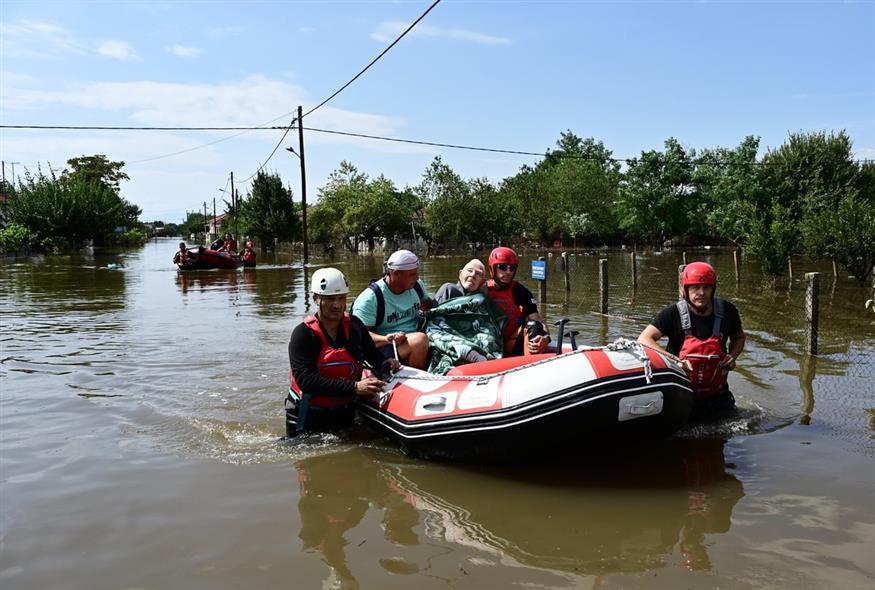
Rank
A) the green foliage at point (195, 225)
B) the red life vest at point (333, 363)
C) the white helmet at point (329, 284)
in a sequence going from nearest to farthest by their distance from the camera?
the white helmet at point (329, 284) < the red life vest at point (333, 363) < the green foliage at point (195, 225)

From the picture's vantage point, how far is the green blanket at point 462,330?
595cm

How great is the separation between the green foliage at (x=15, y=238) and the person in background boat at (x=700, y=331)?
43.3m

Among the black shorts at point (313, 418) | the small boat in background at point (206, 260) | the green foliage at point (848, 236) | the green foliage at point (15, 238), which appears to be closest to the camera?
the black shorts at point (313, 418)

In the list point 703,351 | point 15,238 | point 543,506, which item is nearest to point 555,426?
point 543,506

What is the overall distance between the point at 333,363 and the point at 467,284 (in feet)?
4.74

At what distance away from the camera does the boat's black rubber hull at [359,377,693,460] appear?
455cm

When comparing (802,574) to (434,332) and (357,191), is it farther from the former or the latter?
(357,191)

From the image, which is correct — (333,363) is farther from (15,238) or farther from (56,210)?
(56,210)

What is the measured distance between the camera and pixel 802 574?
3465 millimetres

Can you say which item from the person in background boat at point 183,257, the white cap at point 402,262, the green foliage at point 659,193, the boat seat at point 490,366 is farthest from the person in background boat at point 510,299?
the green foliage at point 659,193

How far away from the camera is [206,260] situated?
29.7 meters

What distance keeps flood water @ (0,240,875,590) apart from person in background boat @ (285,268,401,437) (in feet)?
0.94

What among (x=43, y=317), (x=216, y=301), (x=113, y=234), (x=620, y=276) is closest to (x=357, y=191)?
(x=113, y=234)

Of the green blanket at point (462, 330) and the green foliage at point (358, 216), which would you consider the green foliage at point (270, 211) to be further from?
the green blanket at point (462, 330)
